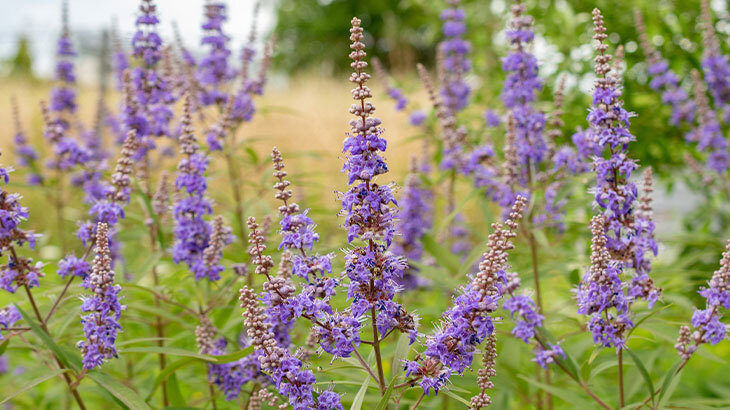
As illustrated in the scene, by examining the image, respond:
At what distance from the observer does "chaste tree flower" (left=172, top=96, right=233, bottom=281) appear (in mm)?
3756

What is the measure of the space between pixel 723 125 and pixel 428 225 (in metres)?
2.90

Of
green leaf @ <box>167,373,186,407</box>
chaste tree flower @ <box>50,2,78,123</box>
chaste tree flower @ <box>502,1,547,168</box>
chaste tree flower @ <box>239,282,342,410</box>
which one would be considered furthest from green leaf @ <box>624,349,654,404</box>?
chaste tree flower @ <box>50,2,78,123</box>

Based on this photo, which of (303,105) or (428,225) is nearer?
(428,225)

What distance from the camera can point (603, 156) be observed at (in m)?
3.45

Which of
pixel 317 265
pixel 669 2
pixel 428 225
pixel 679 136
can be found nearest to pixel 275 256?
pixel 317 265

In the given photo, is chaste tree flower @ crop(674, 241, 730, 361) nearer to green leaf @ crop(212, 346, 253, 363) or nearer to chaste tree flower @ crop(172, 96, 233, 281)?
green leaf @ crop(212, 346, 253, 363)

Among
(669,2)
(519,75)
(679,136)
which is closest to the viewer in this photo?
(519,75)

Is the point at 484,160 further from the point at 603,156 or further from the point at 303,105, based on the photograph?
the point at 303,105

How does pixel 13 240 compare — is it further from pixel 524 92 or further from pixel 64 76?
pixel 64 76

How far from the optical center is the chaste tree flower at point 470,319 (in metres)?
2.43

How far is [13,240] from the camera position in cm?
316

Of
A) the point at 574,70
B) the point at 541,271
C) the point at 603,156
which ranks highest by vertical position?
the point at 574,70

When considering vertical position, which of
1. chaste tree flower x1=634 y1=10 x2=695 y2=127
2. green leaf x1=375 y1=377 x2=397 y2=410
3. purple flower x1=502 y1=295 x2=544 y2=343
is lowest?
green leaf x1=375 y1=377 x2=397 y2=410

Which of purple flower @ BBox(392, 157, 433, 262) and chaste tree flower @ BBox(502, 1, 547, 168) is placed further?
purple flower @ BBox(392, 157, 433, 262)
